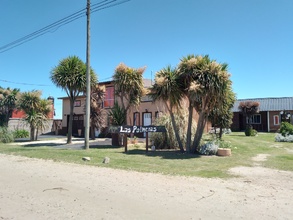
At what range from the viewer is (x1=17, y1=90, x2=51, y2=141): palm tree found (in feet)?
80.7

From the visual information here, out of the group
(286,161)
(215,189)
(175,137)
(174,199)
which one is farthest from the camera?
(175,137)

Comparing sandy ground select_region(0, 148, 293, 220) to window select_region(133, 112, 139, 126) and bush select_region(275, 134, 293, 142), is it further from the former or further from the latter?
window select_region(133, 112, 139, 126)

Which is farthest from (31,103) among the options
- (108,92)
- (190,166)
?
(190,166)

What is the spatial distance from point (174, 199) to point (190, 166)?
15.0ft

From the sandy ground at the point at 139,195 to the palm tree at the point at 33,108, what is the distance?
15.4 metres

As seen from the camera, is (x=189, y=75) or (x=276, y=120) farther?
(x=276, y=120)

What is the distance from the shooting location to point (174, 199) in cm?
641

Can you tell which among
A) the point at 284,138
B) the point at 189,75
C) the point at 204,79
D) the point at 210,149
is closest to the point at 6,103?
the point at 189,75

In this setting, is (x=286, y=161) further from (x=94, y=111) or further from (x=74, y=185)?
(x=94, y=111)

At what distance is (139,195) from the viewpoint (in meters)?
6.75

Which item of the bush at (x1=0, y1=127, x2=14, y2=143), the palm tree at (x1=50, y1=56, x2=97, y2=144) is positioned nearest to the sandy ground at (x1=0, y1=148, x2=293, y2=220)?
the palm tree at (x1=50, y1=56, x2=97, y2=144)

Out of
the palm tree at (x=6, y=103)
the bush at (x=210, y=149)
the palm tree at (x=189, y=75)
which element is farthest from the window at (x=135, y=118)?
the palm tree at (x=6, y=103)

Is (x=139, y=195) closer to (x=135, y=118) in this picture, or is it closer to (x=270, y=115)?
(x=135, y=118)

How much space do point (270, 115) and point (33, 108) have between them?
2740 centimetres
